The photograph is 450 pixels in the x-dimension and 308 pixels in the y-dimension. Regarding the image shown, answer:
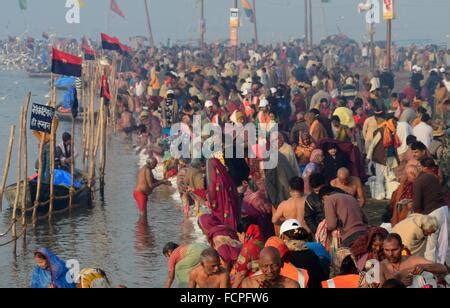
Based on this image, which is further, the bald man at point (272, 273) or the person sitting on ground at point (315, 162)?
the person sitting on ground at point (315, 162)

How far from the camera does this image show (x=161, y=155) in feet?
88.6

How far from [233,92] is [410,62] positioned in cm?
2459

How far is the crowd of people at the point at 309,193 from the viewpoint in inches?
483

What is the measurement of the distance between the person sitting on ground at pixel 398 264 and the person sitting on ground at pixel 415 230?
165 cm

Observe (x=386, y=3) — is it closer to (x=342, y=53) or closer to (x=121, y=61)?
(x=121, y=61)

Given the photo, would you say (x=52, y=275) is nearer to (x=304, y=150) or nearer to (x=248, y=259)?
(x=248, y=259)

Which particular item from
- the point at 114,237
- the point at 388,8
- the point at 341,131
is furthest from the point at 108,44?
the point at 114,237

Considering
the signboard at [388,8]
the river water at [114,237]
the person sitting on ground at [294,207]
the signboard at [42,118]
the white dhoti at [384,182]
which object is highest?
the signboard at [388,8]

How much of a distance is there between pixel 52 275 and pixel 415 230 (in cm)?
368

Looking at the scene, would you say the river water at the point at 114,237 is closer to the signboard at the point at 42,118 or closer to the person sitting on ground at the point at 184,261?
the signboard at the point at 42,118

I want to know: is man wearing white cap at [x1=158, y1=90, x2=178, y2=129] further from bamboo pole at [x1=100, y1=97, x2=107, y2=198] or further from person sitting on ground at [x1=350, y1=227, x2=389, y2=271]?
person sitting on ground at [x1=350, y1=227, x2=389, y2=271]

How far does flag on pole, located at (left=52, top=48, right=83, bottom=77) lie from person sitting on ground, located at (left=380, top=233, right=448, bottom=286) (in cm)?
1192

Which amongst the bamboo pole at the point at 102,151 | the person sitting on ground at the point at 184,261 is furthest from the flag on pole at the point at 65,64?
the person sitting on ground at the point at 184,261

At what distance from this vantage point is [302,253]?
1266 cm
